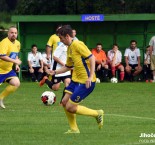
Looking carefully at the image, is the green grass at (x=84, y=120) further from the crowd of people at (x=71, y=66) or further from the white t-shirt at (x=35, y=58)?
the white t-shirt at (x=35, y=58)

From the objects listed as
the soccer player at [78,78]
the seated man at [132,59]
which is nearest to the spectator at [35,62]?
the seated man at [132,59]

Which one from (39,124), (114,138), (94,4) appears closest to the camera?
(114,138)

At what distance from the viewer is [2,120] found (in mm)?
15039

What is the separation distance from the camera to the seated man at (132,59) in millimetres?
28141

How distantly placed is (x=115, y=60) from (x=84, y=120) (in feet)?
42.4

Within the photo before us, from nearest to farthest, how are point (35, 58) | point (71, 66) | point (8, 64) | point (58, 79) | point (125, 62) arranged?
point (71, 66) → point (8, 64) → point (58, 79) → point (35, 58) → point (125, 62)

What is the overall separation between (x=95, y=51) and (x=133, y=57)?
150 cm

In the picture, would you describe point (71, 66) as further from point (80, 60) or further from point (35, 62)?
point (35, 62)

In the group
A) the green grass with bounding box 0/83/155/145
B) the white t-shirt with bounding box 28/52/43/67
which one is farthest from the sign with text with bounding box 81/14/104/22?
the green grass with bounding box 0/83/155/145

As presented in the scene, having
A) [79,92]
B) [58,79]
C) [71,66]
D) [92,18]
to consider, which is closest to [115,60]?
[92,18]

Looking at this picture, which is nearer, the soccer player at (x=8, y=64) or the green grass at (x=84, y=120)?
the green grass at (x=84, y=120)

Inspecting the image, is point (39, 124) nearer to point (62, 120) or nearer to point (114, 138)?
point (62, 120)

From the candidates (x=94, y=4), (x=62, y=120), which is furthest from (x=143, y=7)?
(x=62, y=120)

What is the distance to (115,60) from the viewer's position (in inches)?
1102
